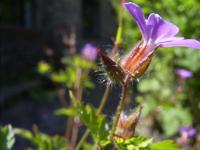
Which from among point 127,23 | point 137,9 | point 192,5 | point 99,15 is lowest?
point 99,15

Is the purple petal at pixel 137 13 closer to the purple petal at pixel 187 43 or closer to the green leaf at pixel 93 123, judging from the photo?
the purple petal at pixel 187 43

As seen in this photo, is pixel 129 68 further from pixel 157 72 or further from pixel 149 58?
pixel 157 72

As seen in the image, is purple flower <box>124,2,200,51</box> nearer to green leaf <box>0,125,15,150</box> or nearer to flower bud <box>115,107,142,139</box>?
flower bud <box>115,107,142,139</box>

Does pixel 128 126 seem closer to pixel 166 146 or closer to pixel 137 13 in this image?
pixel 166 146

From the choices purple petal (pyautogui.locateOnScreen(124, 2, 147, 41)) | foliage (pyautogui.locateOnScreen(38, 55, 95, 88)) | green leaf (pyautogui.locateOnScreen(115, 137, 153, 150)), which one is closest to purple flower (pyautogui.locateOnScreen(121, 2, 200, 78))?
purple petal (pyautogui.locateOnScreen(124, 2, 147, 41))

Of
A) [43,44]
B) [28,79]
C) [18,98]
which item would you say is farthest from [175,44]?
[43,44]
